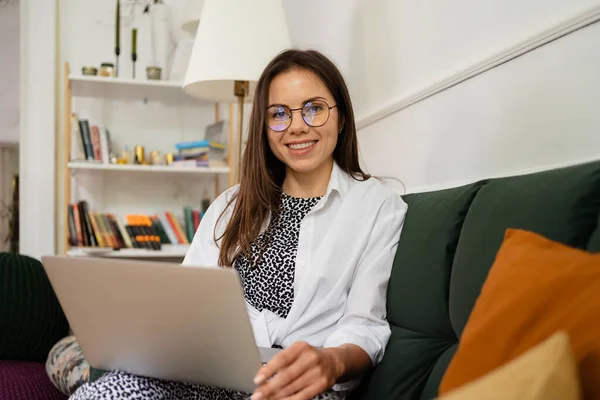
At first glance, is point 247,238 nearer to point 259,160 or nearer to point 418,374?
point 259,160

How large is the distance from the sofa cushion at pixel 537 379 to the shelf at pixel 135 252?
2908mm

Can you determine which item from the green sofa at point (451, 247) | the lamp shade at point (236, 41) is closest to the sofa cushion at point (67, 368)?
the green sofa at point (451, 247)

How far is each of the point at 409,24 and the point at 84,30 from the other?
2.34 metres

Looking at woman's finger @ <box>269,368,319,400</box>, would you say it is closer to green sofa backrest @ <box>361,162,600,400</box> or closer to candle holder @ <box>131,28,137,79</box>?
green sofa backrest @ <box>361,162,600,400</box>

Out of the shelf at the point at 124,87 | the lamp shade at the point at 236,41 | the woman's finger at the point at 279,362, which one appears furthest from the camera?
the shelf at the point at 124,87

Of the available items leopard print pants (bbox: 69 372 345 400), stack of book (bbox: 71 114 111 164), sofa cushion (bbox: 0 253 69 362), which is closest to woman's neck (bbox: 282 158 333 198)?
leopard print pants (bbox: 69 372 345 400)

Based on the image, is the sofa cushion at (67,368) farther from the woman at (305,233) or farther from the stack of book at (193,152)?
the stack of book at (193,152)

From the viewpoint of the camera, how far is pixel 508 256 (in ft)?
2.49

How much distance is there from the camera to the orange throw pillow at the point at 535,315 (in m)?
0.57

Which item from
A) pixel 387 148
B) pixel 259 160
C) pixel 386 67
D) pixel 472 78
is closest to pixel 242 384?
pixel 259 160

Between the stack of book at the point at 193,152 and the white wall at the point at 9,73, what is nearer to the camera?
the stack of book at the point at 193,152

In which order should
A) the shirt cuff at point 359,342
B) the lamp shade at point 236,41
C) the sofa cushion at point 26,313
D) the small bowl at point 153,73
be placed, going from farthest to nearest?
the small bowl at point 153,73 < the lamp shade at point 236,41 < the sofa cushion at point 26,313 < the shirt cuff at point 359,342

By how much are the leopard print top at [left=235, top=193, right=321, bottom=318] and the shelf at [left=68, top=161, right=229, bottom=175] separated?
1904mm

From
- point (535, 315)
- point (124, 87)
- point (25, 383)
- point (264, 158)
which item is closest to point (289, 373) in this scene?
point (535, 315)
